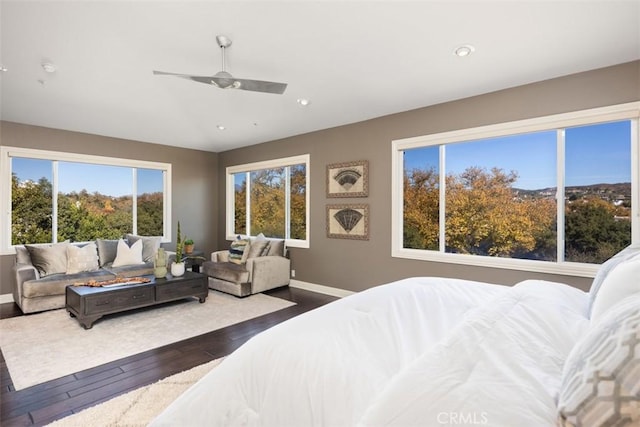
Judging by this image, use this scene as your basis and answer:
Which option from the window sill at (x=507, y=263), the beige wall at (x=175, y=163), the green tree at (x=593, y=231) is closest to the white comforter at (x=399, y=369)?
the window sill at (x=507, y=263)

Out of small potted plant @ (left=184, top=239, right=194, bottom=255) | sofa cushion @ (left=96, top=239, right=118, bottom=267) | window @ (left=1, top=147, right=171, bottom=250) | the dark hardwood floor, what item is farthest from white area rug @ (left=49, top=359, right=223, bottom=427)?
window @ (left=1, top=147, right=171, bottom=250)

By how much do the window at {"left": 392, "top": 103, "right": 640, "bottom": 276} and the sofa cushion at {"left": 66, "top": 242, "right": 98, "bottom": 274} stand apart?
4625 millimetres

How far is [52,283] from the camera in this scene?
4227 millimetres

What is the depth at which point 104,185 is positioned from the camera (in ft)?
19.3

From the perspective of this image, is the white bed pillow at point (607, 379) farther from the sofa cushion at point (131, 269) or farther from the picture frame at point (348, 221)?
the sofa cushion at point (131, 269)

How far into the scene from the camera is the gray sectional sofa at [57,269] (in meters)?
4.14

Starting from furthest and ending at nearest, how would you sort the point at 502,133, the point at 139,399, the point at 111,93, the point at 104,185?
the point at 104,185 < the point at 111,93 < the point at 502,133 < the point at 139,399

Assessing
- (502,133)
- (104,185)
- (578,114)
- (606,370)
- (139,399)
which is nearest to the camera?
(606,370)

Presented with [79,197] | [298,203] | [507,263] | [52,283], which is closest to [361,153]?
[298,203]

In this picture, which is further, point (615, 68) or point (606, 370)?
point (615, 68)

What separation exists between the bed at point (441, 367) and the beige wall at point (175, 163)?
18.9 feet

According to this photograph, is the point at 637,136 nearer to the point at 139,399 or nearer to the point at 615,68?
the point at 615,68

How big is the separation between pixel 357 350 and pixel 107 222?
625 cm

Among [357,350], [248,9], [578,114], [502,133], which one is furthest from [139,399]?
[578,114]
